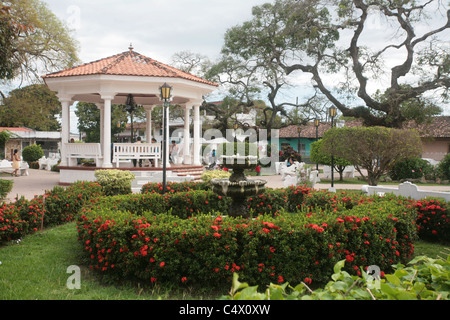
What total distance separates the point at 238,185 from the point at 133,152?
9.39 meters

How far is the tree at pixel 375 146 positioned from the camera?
14.4m

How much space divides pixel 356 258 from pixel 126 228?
3411mm

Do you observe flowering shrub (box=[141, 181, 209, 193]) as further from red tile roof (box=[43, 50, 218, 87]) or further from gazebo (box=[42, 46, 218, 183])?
red tile roof (box=[43, 50, 218, 87])

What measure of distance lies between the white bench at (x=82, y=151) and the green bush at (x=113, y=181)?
4.13 metres

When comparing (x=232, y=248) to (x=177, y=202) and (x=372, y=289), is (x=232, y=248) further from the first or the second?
(x=177, y=202)

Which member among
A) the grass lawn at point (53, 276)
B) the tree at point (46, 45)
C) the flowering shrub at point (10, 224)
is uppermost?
the tree at point (46, 45)

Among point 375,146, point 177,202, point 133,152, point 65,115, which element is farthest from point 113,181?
point 375,146

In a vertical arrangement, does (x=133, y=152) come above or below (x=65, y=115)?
below

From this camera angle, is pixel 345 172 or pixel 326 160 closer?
pixel 326 160

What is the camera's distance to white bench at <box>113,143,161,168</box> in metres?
15.6

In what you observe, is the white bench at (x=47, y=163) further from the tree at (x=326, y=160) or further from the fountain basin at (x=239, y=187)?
the fountain basin at (x=239, y=187)

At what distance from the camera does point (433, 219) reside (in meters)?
7.57

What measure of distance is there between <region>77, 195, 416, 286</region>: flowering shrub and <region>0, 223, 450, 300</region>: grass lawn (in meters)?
0.24

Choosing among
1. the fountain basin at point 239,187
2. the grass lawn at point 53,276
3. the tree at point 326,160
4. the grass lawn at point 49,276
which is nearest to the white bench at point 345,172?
the tree at point 326,160
